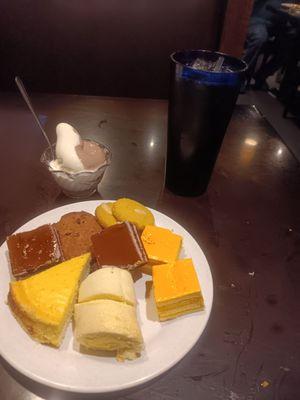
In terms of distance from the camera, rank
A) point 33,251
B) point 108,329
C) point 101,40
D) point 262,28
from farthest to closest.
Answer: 1. point 262,28
2. point 101,40
3. point 33,251
4. point 108,329

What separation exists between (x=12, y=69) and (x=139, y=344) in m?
1.76

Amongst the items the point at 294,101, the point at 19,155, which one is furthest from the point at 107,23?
the point at 294,101

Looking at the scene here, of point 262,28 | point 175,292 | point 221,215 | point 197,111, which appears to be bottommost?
point 262,28

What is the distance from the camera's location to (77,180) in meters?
0.87

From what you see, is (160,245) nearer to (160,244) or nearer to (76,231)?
(160,244)

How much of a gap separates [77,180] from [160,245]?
291 mm

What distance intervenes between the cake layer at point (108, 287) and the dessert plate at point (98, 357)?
5cm

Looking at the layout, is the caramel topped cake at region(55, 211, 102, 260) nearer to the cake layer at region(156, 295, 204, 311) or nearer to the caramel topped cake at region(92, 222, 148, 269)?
the caramel topped cake at region(92, 222, 148, 269)

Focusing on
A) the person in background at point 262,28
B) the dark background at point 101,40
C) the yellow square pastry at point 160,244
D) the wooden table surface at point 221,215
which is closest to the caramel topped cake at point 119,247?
the yellow square pastry at point 160,244

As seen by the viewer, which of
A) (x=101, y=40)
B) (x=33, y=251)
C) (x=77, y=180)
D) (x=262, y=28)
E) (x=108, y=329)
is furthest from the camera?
(x=262, y=28)

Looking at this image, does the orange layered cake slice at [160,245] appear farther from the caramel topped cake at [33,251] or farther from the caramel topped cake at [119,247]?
the caramel topped cake at [33,251]

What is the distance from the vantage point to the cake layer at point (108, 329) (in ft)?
1.88

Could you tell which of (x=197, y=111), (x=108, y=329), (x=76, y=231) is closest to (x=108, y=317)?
(x=108, y=329)

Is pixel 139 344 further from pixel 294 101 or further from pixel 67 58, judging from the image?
pixel 294 101
